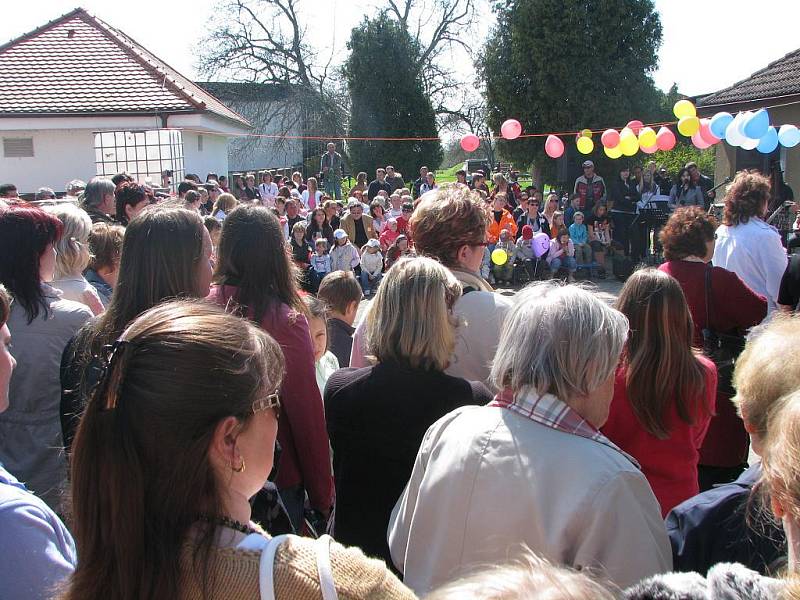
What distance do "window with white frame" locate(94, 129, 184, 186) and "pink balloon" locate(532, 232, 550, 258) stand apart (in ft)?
25.7

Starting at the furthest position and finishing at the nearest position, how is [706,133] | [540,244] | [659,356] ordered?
[540,244] → [706,133] → [659,356]

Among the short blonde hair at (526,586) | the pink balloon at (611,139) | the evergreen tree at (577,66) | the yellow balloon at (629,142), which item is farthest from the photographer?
the evergreen tree at (577,66)

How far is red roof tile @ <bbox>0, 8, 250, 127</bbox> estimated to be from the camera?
15.6 m

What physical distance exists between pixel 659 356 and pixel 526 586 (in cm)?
189

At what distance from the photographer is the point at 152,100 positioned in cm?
1592

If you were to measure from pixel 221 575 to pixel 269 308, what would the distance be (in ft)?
5.56

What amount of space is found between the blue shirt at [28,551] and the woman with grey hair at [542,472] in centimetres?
92

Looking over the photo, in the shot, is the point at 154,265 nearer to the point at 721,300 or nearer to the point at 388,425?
the point at 388,425

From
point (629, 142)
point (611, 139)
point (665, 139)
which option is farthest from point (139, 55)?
point (665, 139)

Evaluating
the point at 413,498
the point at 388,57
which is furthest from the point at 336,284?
the point at 388,57

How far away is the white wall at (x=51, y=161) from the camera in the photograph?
15609 mm

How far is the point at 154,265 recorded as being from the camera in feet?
8.59

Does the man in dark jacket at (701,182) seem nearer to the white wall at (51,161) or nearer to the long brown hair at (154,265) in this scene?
the white wall at (51,161)

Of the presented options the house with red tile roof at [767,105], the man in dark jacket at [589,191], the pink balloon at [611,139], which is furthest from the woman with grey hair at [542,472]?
the man in dark jacket at [589,191]
